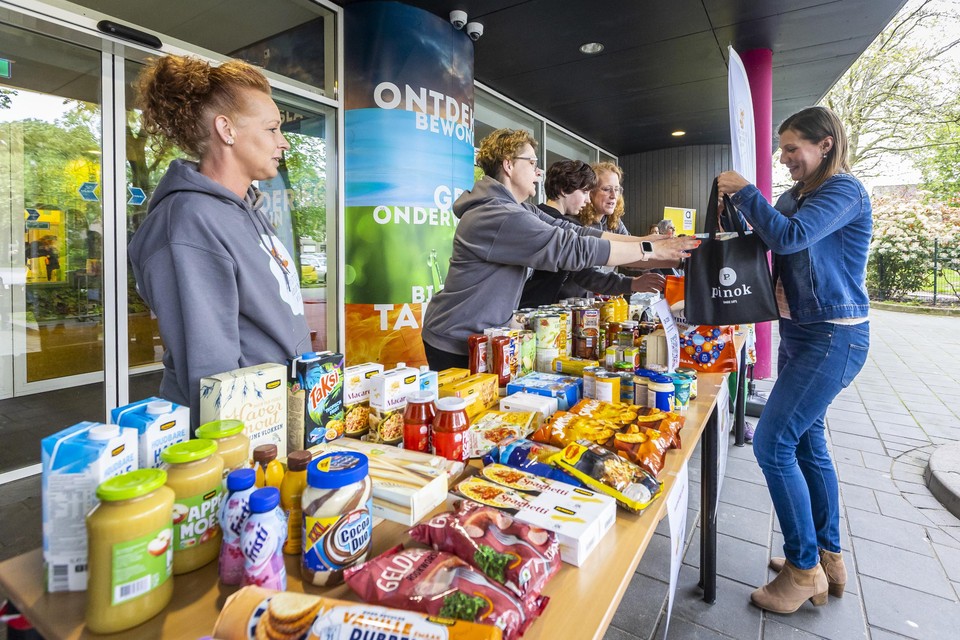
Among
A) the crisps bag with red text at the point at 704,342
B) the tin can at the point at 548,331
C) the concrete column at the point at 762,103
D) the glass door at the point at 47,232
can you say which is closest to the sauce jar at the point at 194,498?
the tin can at the point at 548,331

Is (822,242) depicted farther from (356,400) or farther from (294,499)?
(294,499)

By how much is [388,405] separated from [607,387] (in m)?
0.66

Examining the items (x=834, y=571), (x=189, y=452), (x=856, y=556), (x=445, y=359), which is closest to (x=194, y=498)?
(x=189, y=452)

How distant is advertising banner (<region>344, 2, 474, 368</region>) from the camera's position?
3.85 meters

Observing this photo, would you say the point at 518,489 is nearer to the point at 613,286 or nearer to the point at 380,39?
the point at 613,286

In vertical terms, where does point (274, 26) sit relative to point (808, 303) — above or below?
above

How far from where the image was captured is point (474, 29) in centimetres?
425

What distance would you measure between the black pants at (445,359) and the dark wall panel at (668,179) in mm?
8253

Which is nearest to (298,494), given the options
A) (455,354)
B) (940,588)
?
(455,354)

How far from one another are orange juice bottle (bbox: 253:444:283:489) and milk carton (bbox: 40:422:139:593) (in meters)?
0.20

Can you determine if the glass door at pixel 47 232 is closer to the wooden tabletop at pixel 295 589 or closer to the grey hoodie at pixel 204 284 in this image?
the grey hoodie at pixel 204 284

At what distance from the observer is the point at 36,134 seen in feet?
10.6

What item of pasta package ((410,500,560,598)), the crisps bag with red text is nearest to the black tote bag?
the crisps bag with red text

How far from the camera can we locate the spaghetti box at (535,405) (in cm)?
134
